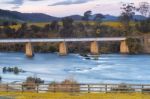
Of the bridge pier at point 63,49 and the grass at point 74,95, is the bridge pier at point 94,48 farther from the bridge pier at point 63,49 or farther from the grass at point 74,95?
the grass at point 74,95

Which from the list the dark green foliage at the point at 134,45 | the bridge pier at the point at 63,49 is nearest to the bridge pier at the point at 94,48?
the bridge pier at the point at 63,49

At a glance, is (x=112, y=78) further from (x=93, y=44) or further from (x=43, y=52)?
(x=43, y=52)

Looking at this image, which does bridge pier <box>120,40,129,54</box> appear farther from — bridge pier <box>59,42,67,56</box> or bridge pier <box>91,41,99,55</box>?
bridge pier <box>59,42,67,56</box>

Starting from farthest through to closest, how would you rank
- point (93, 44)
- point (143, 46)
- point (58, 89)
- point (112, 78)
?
point (143, 46), point (93, 44), point (112, 78), point (58, 89)

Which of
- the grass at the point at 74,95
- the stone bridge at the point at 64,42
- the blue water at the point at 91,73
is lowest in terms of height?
the blue water at the point at 91,73

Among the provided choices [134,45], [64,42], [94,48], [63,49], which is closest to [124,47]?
[134,45]

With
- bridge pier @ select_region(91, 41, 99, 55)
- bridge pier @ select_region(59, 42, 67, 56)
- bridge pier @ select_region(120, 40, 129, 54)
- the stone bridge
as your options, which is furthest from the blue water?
bridge pier @ select_region(120, 40, 129, 54)

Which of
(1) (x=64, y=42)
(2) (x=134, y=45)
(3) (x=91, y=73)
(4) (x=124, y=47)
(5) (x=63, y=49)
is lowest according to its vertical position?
(3) (x=91, y=73)

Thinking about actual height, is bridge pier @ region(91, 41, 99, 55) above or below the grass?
below

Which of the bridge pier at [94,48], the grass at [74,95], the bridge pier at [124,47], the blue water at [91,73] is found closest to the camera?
the grass at [74,95]

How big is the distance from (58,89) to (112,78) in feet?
144

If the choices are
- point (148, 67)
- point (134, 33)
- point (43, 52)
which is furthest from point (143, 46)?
point (148, 67)

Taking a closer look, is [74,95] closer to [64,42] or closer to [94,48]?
[64,42]

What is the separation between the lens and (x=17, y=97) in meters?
47.9
